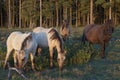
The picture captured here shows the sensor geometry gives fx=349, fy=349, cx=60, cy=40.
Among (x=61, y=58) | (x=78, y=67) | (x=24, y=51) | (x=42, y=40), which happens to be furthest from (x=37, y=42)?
(x=24, y=51)

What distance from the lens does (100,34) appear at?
16.8 meters

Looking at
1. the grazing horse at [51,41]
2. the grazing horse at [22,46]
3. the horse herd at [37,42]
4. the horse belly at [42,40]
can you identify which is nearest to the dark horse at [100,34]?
the horse herd at [37,42]

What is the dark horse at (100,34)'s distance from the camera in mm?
15881

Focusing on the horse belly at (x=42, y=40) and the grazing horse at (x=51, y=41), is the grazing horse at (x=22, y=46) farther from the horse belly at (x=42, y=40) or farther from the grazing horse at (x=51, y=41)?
the horse belly at (x=42, y=40)

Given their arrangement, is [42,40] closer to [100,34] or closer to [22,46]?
[22,46]

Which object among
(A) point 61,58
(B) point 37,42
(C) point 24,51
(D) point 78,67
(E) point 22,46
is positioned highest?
(B) point 37,42

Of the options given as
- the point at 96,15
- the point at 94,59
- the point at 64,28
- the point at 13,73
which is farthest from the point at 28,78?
the point at 96,15

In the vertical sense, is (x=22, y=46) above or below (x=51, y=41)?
below

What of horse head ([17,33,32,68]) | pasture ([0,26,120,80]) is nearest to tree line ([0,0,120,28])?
pasture ([0,26,120,80])

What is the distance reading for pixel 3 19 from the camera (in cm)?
7300

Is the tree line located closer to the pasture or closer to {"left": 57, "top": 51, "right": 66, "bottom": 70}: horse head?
the pasture

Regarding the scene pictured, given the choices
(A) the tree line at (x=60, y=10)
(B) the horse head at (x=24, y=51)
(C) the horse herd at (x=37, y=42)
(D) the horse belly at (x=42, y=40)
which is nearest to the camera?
(B) the horse head at (x=24, y=51)

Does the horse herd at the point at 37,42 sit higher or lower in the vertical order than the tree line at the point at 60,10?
lower

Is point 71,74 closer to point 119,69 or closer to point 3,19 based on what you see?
point 119,69
